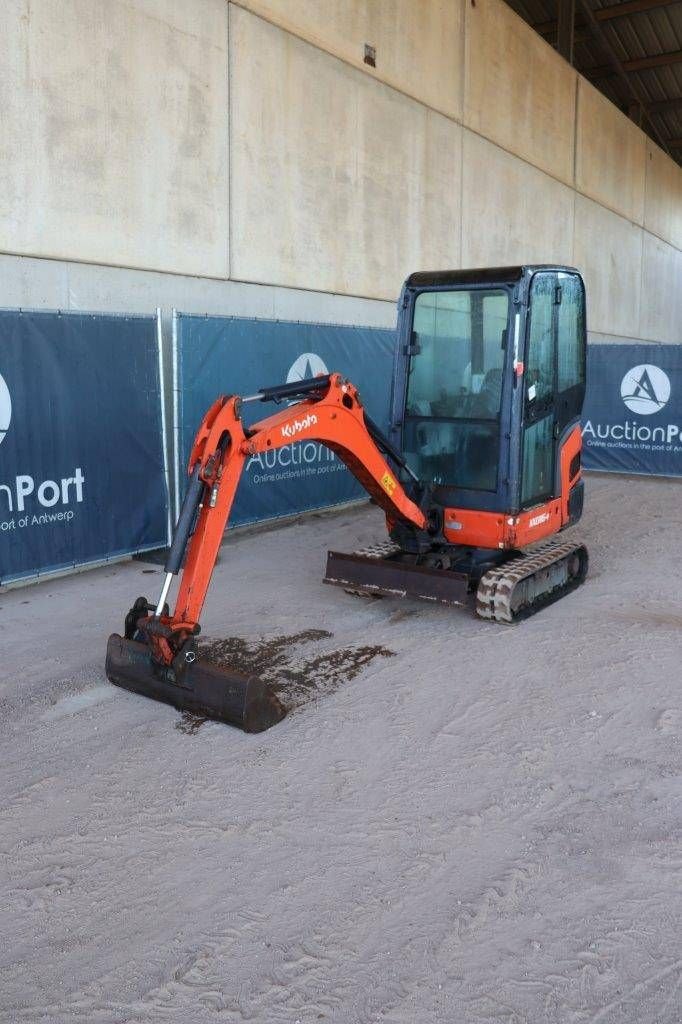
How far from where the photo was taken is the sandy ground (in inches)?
118

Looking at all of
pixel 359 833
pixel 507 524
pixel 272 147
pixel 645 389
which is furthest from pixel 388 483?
pixel 645 389

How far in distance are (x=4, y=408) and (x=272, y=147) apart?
5359 mm

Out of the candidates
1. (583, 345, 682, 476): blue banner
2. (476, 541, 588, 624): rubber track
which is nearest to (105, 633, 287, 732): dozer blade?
(476, 541, 588, 624): rubber track

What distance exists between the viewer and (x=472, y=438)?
6.99 m

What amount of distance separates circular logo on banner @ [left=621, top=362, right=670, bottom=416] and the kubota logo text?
9.91 metres

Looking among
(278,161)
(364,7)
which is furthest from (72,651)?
(364,7)

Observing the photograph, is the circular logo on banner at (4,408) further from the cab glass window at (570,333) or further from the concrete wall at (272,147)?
the cab glass window at (570,333)

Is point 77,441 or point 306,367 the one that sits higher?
point 306,367

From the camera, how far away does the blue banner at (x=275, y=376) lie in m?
8.95

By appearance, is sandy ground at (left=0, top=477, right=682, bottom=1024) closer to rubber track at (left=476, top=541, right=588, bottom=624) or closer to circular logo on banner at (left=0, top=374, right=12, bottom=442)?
rubber track at (left=476, top=541, right=588, bottom=624)

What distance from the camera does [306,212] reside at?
11.4 m

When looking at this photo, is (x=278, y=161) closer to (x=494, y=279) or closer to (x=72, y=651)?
(x=494, y=279)

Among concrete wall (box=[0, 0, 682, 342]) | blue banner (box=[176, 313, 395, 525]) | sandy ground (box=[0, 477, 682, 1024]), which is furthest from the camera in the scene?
blue banner (box=[176, 313, 395, 525])

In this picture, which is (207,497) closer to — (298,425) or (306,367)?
(298,425)
